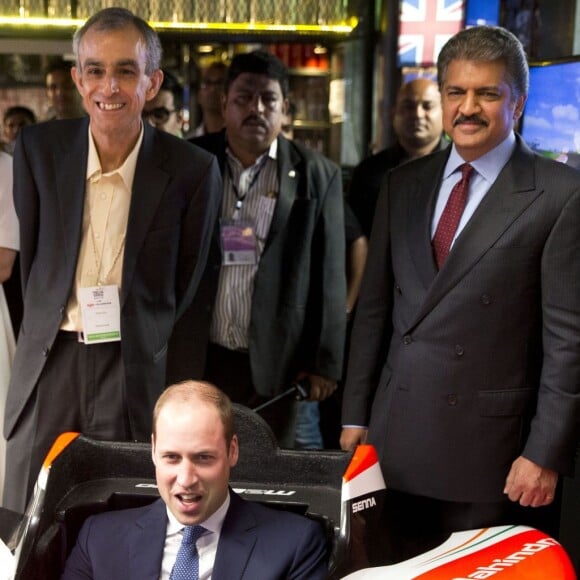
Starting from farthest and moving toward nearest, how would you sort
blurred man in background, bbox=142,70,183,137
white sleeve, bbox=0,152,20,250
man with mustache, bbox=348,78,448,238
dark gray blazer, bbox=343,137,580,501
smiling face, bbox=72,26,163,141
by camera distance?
1. blurred man in background, bbox=142,70,183,137
2. man with mustache, bbox=348,78,448,238
3. white sleeve, bbox=0,152,20,250
4. smiling face, bbox=72,26,163,141
5. dark gray blazer, bbox=343,137,580,501

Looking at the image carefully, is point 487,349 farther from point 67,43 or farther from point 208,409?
point 67,43

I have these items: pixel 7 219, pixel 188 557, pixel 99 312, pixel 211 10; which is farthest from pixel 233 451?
pixel 211 10

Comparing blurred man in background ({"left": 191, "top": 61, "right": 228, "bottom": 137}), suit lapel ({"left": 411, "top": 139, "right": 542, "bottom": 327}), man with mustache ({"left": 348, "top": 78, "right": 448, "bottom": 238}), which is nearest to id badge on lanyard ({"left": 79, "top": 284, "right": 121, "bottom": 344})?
suit lapel ({"left": 411, "top": 139, "right": 542, "bottom": 327})

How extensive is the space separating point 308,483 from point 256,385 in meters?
1.23

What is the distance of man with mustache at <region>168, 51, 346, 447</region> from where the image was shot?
3562mm

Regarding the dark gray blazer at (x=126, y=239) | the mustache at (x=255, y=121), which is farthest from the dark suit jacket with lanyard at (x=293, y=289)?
the dark gray blazer at (x=126, y=239)

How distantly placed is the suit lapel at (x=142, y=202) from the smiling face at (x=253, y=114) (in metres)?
0.76

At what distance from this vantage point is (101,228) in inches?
112

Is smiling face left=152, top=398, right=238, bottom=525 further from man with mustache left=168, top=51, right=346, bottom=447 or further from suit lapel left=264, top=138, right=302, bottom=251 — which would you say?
suit lapel left=264, top=138, right=302, bottom=251

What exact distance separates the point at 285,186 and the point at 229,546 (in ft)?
5.69

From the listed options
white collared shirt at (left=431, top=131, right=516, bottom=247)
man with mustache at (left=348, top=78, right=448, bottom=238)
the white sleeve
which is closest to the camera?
white collared shirt at (left=431, top=131, right=516, bottom=247)

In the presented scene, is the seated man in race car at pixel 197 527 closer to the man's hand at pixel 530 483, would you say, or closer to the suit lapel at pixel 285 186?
the man's hand at pixel 530 483

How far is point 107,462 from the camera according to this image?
2408mm

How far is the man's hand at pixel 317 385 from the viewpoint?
3.77 meters
